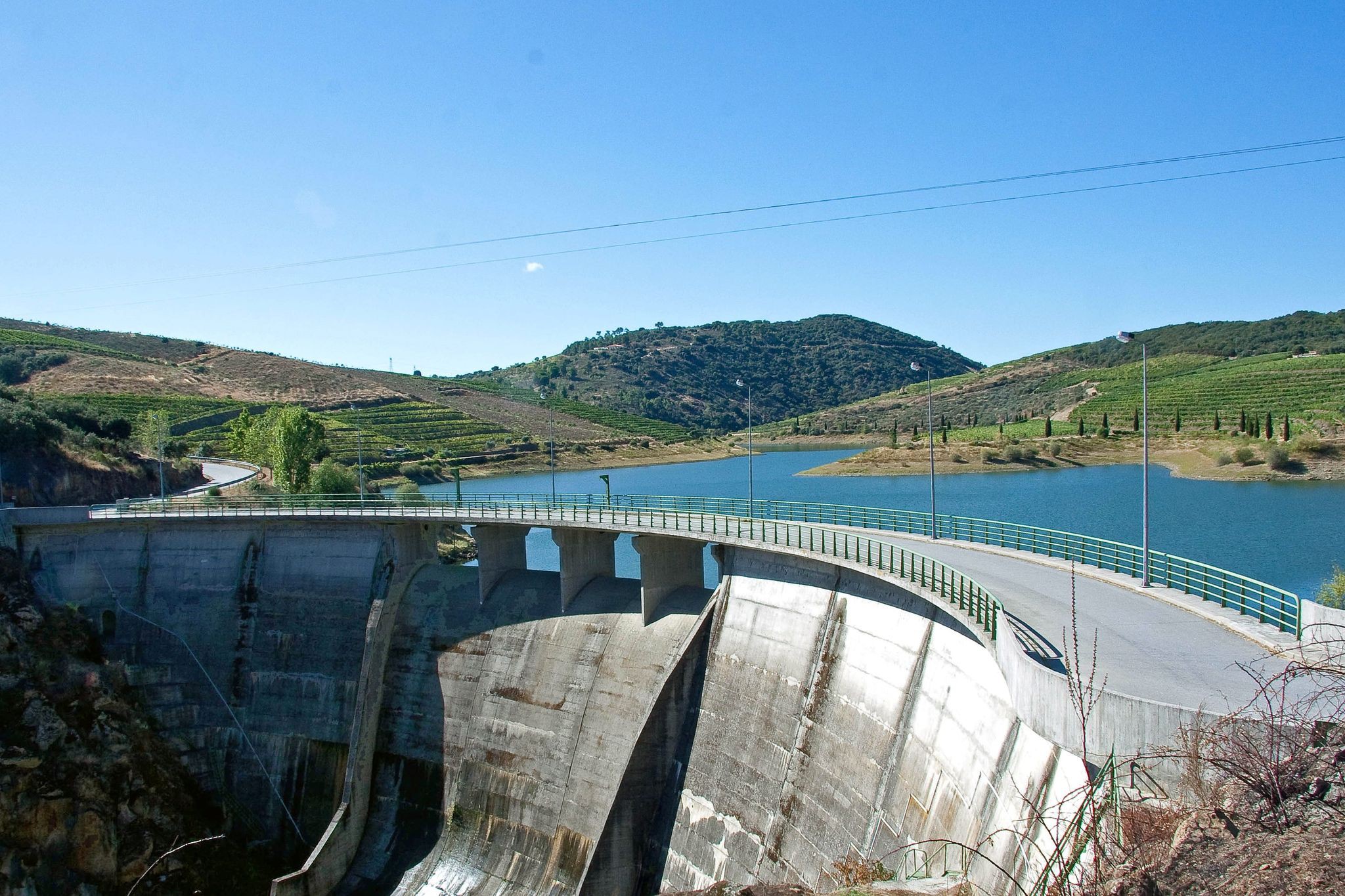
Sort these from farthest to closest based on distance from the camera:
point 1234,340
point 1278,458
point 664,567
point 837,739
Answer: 1. point 1234,340
2. point 1278,458
3. point 664,567
4. point 837,739

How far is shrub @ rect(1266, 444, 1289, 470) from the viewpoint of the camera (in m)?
71.3

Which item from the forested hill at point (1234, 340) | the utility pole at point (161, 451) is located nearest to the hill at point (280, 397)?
the utility pole at point (161, 451)

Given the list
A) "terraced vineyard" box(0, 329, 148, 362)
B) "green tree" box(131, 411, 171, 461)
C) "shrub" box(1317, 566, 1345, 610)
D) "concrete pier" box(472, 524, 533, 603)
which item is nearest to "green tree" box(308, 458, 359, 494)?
"green tree" box(131, 411, 171, 461)

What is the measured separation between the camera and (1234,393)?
328ft

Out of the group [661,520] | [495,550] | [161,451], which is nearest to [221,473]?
[161,451]

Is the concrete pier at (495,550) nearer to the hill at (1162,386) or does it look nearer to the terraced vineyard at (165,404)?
the terraced vineyard at (165,404)

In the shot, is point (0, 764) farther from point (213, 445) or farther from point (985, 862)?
point (213, 445)

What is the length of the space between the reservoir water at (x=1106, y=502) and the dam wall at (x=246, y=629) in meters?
16.1

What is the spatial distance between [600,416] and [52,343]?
3074 inches

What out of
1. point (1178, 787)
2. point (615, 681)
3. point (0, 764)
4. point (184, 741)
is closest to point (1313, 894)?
point (1178, 787)

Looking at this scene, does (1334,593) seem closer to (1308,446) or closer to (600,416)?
(1308,446)

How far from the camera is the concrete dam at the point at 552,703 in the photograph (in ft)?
58.1

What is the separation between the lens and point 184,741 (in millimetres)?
33500

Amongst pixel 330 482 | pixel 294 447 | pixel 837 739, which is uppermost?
pixel 294 447
